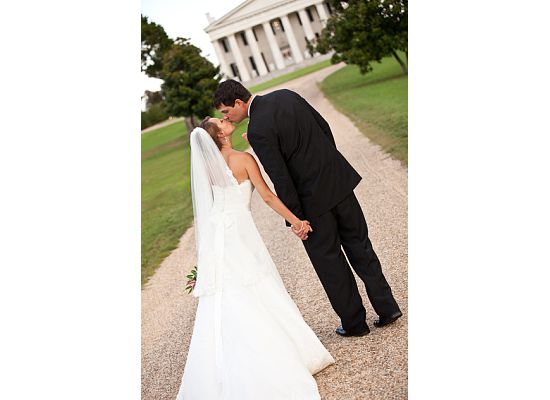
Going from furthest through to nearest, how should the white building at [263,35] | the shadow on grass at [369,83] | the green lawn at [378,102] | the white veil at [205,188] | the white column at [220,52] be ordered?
1. the white column at [220,52]
2. the white building at [263,35]
3. the shadow on grass at [369,83]
4. the green lawn at [378,102]
5. the white veil at [205,188]

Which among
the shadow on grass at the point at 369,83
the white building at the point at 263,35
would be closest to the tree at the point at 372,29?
the shadow on grass at the point at 369,83

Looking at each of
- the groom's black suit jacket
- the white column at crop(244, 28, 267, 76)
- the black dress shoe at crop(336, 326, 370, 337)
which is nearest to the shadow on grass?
the black dress shoe at crop(336, 326, 370, 337)

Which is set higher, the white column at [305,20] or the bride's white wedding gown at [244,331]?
the bride's white wedding gown at [244,331]

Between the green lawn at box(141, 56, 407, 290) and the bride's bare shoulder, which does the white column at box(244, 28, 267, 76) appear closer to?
the green lawn at box(141, 56, 407, 290)

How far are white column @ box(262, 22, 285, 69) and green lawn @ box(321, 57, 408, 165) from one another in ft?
110

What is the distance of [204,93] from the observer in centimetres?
2370

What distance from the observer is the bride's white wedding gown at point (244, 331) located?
4062 millimetres

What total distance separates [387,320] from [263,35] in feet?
225

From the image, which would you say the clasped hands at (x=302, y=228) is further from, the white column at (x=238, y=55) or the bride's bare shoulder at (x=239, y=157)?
the white column at (x=238, y=55)

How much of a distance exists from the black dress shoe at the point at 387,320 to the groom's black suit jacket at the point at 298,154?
0.94m
